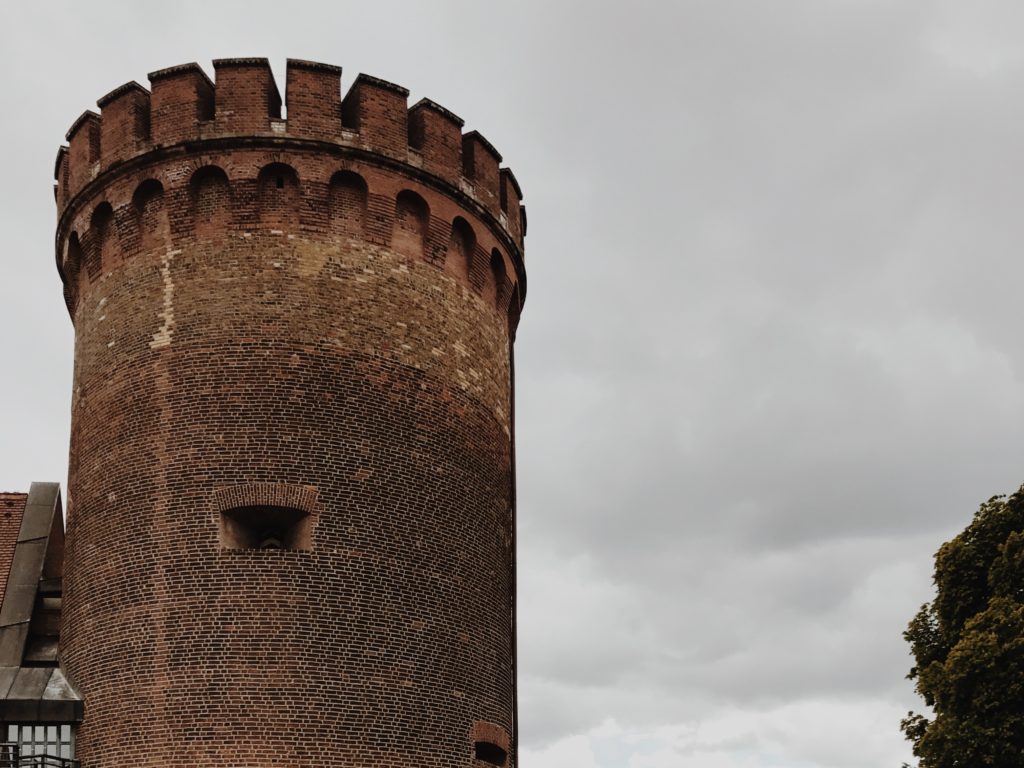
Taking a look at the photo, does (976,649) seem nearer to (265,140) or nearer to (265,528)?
(265,528)

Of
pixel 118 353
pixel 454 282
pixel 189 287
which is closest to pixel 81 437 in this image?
pixel 118 353

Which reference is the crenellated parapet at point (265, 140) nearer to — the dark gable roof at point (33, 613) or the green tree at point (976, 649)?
the dark gable roof at point (33, 613)

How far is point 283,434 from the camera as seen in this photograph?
1650cm

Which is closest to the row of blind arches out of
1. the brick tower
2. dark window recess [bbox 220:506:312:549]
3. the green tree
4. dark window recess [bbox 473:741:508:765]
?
the brick tower

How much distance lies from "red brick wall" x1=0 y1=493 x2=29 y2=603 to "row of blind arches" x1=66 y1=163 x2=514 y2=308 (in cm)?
380

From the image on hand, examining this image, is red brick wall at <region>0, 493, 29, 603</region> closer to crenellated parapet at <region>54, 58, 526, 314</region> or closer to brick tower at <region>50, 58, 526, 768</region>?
brick tower at <region>50, 58, 526, 768</region>

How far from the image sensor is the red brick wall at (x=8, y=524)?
19.0 meters

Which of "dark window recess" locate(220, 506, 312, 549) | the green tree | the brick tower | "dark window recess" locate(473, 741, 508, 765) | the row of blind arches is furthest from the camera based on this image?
the green tree

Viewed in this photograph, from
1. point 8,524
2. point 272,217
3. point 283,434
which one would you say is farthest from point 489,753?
point 8,524

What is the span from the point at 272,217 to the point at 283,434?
3.11 metres

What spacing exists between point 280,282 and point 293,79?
3.07m

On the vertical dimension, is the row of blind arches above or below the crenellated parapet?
below

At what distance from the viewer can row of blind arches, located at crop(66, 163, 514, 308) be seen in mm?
17594

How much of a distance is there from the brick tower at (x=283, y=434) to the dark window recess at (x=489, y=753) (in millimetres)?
43
